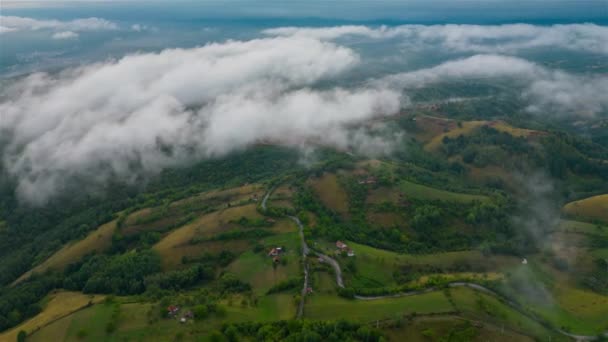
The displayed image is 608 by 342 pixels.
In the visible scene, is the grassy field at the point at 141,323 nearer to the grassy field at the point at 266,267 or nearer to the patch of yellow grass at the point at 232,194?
the grassy field at the point at 266,267

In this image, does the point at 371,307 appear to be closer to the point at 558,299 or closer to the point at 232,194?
the point at 558,299

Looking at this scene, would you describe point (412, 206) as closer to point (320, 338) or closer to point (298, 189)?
point (298, 189)

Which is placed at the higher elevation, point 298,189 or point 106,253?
point 298,189

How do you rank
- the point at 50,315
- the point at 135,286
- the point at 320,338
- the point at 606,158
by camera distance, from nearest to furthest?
the point at 320,338
the point at 50,315
the point at 135,286
the point at 606,158

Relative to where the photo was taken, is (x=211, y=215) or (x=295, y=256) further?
(x=211, y=215)

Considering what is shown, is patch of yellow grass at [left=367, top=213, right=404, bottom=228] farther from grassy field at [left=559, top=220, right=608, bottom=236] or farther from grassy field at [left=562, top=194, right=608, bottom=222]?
grassy field at [left=562, top=194, right=608, bottom=222]

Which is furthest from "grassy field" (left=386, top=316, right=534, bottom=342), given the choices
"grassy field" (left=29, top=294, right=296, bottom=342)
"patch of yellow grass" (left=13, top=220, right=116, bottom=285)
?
"patch of yellow grass" (left=13, top=220, right=116, bottom=285)

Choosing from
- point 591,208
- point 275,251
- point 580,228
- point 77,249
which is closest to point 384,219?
point 275,251

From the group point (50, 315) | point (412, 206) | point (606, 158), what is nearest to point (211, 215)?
point (50, 315)
